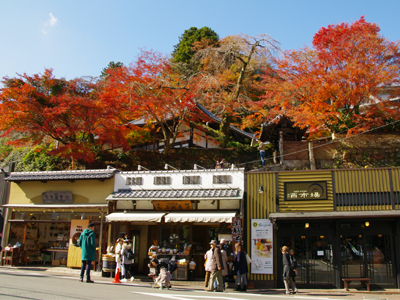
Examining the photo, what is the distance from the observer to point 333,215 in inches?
536

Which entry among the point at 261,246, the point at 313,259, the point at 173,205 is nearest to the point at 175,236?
the point at 173,205

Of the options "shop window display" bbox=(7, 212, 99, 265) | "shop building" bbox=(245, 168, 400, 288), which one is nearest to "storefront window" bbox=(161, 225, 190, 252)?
"shop building" bbox=(245, 168, 400, 288)

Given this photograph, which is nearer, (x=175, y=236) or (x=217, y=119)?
(x=175, y=236)

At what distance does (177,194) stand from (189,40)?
30.6 metres

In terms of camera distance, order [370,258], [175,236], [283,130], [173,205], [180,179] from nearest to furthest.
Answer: [370,258] < [173,205] < [175,236] < [180,179] < [283,130]

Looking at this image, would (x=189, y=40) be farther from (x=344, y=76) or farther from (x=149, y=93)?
(x=344, y=76)

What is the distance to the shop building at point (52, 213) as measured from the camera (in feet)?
57.0

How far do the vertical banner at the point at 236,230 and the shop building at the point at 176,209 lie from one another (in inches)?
10.6

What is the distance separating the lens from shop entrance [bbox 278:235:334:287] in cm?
1409

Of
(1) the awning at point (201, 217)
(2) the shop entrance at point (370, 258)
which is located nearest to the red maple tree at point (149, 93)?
(1) the awning at point (201, 217)

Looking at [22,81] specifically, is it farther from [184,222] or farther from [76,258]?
[184,222]

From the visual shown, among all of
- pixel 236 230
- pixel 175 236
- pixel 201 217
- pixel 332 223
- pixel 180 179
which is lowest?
pixel 175 236

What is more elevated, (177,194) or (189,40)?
(189,40)

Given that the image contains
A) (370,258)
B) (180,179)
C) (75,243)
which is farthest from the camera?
(75,243)
